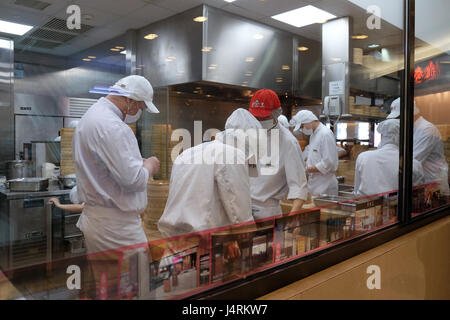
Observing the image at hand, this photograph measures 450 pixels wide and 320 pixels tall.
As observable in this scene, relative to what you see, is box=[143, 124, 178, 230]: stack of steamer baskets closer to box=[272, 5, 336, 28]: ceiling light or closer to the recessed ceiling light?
the recessed ceiling light

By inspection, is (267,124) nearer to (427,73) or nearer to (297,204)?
(297,204)

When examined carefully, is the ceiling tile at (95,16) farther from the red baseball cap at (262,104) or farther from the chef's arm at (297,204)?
the chef's arm at (297,204)

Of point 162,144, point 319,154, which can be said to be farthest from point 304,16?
point 162,144

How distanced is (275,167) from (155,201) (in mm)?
627

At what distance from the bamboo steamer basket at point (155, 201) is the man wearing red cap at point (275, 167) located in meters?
0.46

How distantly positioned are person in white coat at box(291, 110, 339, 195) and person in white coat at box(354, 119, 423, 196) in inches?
20.9

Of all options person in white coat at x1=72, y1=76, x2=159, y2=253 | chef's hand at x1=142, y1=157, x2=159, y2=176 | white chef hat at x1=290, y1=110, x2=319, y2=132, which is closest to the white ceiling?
white chef hat at x1=290, y1=110, x2=319, y2=132

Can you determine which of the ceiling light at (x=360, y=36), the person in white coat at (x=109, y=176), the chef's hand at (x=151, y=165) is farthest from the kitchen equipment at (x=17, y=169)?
the ceiling light at (x=360, y=36)

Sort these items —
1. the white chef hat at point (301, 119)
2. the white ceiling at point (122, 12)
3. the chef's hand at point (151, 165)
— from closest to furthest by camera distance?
1. the chef's hand at point (151, 165)
2. the white ceiling at point (122, 12)
3. the white chef hat at point (301, 119)

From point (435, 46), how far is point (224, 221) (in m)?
Result: 2.07

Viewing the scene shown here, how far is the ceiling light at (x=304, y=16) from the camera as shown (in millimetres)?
3137

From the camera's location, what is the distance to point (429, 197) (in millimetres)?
2064

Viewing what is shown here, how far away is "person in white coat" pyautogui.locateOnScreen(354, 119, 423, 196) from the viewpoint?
1.80m

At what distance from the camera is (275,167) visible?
72.1 inches
